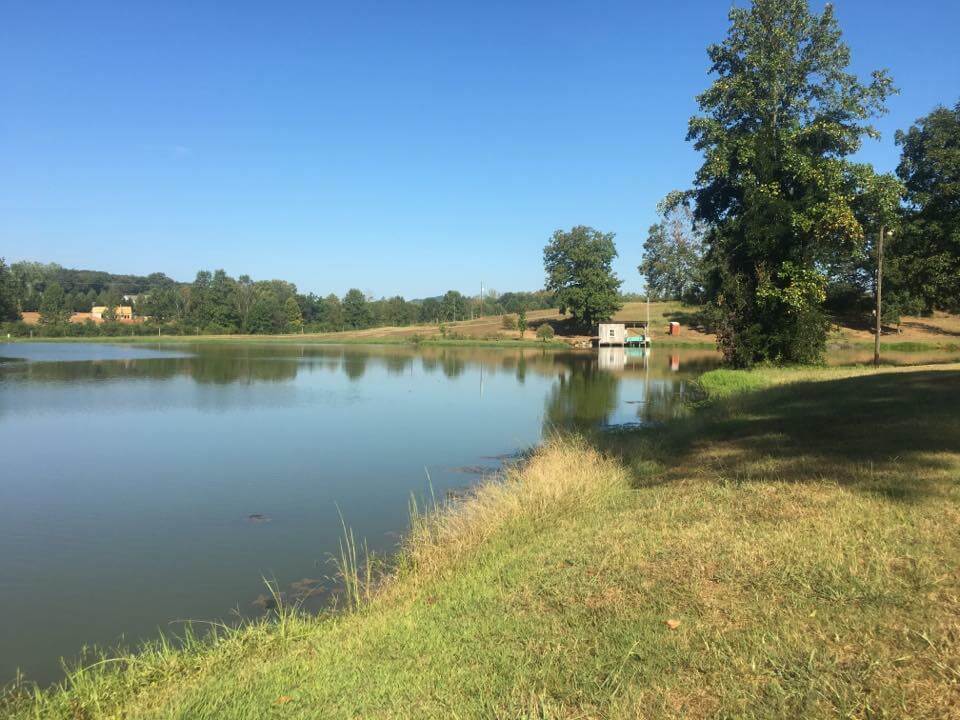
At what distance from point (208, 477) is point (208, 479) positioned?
196 millimetres

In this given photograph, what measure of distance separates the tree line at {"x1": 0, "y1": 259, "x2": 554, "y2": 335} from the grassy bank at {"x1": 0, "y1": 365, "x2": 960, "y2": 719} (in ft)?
307

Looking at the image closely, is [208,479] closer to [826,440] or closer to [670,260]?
[826,440]

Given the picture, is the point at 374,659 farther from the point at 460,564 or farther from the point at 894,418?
the point at 894,418

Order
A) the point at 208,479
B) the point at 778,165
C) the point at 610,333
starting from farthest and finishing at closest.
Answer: the point at 610,333
the point at 778,165
the point at 208,479

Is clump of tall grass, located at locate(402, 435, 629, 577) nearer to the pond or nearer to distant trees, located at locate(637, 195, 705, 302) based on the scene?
the pond

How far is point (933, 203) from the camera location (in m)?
27.5

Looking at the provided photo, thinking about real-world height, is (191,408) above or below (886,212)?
below

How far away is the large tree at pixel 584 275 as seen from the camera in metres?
84.7

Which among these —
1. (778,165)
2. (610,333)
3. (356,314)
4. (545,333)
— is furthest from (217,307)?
(778,165)

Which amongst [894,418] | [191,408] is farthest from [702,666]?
[191,408]

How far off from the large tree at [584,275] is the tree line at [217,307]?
12.3 metres

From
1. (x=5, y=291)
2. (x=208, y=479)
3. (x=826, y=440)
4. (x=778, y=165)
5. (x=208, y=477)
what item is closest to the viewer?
(x=826, y=440)

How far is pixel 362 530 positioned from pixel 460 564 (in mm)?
4129

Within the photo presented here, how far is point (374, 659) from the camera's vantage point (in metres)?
4.77
